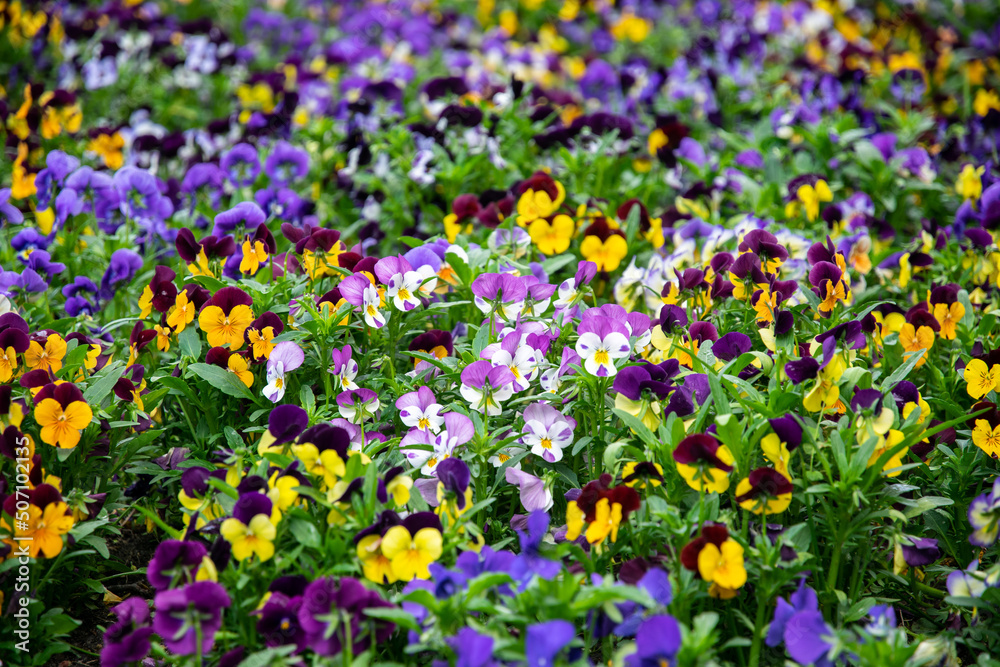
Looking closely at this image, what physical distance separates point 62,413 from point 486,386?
3.55ft

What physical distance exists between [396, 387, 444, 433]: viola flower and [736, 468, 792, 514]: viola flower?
0.80 meters

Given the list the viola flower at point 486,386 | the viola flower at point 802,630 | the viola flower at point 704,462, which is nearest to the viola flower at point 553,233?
the viola flower at point 486,386

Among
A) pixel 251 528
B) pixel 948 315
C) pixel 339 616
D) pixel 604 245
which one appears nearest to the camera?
pixel 339 616

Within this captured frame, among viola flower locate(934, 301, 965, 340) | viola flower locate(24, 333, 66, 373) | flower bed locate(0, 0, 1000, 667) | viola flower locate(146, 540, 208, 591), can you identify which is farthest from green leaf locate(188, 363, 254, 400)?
viola flower locate(934, 301, 965, 340)

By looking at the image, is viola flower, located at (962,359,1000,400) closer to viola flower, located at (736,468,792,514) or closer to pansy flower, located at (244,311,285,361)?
viola flower, located at (736,468,792,514)

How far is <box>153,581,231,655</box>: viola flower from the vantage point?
5.61 ft

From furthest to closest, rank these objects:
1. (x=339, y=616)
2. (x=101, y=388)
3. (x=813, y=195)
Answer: (x=813, y=195) < (x=101, y=388) < (x=339, y=616)

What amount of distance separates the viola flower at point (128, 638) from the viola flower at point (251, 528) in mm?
233

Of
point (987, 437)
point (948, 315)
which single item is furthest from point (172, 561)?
point (948, 315)

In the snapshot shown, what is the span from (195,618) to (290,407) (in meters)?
0.53

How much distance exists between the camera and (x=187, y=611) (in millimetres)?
1726

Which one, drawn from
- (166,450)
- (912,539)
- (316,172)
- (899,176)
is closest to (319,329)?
(166,450)

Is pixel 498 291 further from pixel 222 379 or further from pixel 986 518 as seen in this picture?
pixel 986 518

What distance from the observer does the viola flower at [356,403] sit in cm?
229
